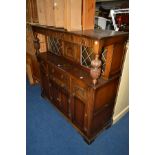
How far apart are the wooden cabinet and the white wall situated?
3.4 inches

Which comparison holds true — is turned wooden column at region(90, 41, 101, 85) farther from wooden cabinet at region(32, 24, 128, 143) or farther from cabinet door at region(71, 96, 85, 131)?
cabinet door at region(71, 96, 85, 131)

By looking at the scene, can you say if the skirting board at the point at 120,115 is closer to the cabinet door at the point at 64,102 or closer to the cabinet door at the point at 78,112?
the cabinet door at the point at 78,112

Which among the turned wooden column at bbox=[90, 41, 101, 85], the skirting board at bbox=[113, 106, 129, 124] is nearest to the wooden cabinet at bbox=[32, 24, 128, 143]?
the turned wooden column at bbox=[90, 41, 101, 85]

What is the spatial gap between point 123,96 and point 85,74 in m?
0.70

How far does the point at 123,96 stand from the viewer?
77.3 inches

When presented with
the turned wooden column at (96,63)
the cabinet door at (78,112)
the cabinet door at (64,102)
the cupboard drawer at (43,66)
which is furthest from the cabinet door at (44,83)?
the turned wooden column at (96,63)

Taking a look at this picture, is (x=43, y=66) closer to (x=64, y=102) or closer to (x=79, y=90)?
(x=64, y=102)

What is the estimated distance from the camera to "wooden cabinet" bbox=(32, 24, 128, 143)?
134cm

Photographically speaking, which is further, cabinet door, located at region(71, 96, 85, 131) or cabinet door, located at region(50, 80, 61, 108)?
cabinet door, located at region(50, 80, 61, 108)
